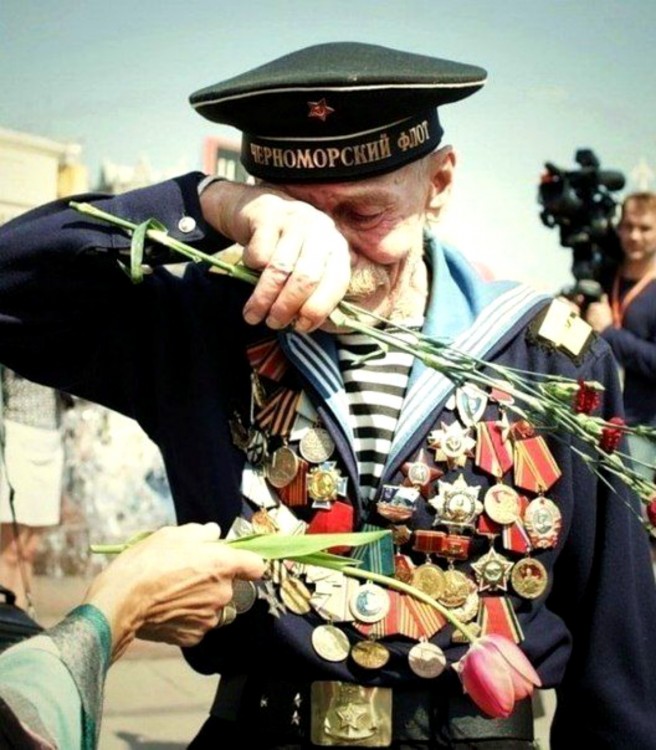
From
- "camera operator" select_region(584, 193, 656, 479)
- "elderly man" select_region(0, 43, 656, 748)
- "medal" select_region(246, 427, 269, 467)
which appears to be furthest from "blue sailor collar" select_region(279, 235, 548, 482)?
"camera operator" select_region(584, 193, 656, 479)

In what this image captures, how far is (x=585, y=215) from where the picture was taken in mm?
6059

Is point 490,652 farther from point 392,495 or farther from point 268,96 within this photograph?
point 268,96

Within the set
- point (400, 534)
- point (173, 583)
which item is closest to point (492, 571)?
point (400, 534)

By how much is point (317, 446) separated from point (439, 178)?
1.74ft

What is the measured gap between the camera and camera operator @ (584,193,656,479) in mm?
5750

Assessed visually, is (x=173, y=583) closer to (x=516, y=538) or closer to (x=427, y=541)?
(x=427, y=541)

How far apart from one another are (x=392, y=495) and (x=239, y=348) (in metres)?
0.36

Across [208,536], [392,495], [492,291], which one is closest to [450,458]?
[392,495]

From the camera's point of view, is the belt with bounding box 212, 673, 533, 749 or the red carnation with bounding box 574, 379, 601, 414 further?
the belt with bounding box 212, 673, 533, 749

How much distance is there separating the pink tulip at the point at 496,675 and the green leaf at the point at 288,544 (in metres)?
0.24

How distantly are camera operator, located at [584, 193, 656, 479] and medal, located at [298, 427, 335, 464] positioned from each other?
3.47 m

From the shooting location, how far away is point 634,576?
7.98 feet

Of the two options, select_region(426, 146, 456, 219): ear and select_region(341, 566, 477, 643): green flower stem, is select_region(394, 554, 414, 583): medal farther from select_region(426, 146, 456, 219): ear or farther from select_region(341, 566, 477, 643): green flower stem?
select_region(426, 146, 456, 219): ear

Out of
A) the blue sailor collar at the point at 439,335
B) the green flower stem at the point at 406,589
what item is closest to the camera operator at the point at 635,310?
the blue sailor collar at the point at 439,335
